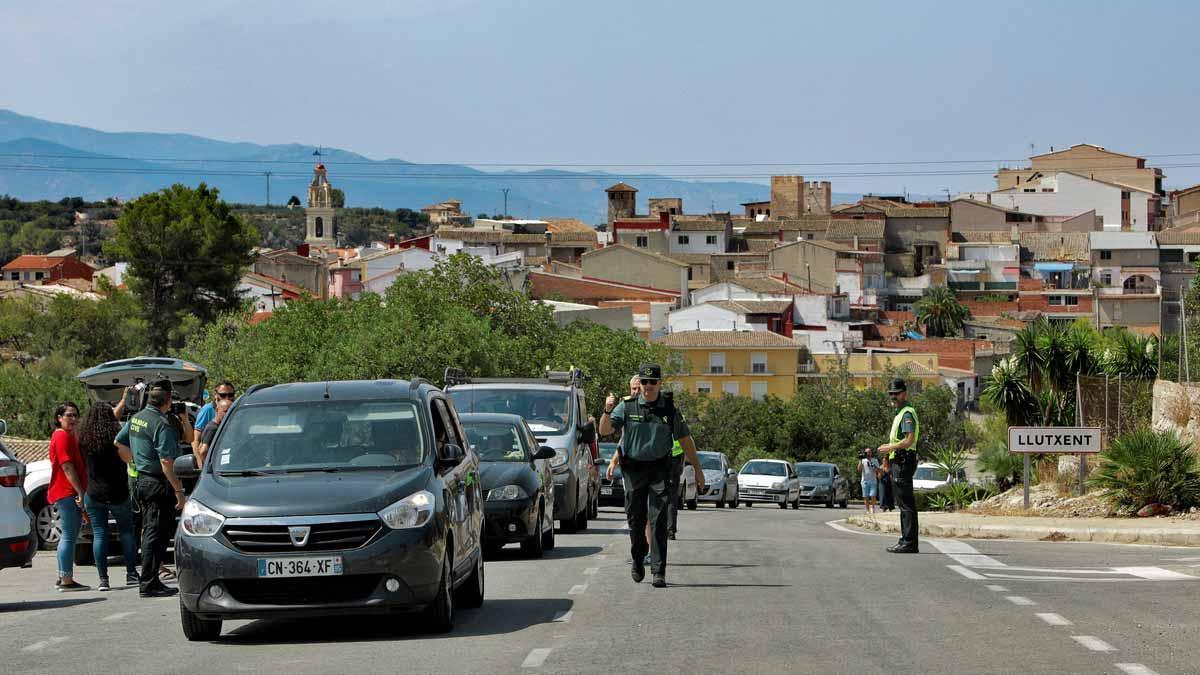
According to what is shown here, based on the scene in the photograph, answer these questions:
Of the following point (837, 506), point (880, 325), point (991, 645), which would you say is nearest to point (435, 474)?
point (991, 645)

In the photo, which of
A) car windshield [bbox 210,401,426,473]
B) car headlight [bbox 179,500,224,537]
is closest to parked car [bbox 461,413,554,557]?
car windshield [bbox 210,401,426,473]

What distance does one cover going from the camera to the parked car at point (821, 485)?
5047 centimetres

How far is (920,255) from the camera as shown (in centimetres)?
14900

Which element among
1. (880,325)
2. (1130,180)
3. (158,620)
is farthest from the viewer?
(1130,180)

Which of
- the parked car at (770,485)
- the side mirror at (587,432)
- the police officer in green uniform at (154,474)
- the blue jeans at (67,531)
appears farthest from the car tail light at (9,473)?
the parked car at (770,485)

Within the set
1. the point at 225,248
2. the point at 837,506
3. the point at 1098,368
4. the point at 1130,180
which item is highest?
the point at 1130,180

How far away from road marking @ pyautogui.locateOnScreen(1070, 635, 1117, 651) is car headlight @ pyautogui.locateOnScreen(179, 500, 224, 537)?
5.69 m

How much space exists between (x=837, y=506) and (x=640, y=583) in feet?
123

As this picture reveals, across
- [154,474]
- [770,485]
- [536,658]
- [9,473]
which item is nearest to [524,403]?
[154,474]

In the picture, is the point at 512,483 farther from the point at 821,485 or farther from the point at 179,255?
the point at 179,255

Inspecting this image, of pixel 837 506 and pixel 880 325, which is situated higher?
pixel 880 325

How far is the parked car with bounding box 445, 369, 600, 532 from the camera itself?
77.5 feet

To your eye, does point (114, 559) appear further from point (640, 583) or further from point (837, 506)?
point (837, 506)

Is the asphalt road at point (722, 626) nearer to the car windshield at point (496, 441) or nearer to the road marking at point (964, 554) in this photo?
the road marking at point (964, 554)
